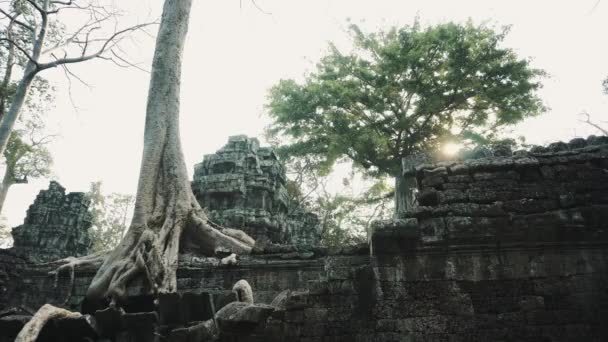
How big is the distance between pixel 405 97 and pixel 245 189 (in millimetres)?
9341

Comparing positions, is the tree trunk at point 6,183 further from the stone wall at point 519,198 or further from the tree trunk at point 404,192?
the stone wall at point 519,198

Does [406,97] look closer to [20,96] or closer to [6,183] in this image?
[20,96]

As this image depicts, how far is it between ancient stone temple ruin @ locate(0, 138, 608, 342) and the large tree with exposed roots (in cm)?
133

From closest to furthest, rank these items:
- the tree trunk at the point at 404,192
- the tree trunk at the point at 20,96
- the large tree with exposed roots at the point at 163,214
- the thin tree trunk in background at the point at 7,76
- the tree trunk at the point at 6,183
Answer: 1. the large tree with exposed roots at the point at 163,214
2. the tree trunk at the point at 20,96
3. the thin tree trunk in background at the point at 7,76
4. the tree trunk at the point at 404,192
5. the tree trunk at the point at 6,183

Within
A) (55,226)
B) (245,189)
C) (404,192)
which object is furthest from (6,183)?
(404,192)

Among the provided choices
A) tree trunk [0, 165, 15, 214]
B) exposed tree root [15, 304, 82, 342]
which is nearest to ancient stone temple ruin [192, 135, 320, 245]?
exposed tree root [15, 304, 82, 342]

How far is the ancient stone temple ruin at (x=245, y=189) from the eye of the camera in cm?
906

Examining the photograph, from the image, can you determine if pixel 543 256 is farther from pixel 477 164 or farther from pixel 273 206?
pixel 273 206

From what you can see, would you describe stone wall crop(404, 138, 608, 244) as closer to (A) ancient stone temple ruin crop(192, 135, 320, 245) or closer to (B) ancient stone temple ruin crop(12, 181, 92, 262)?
(A) ancient stone temple ruin crop(192, 135, 320, 245)

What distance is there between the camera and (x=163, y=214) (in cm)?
626

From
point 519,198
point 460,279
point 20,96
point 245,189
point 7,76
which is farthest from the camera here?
point 7,76

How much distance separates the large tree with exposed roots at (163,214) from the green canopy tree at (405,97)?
8689 millimetres

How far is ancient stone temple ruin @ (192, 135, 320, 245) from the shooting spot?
906 cm

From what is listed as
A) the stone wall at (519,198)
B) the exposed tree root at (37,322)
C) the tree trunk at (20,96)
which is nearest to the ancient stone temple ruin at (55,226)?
the tree trunk at (20,96)
